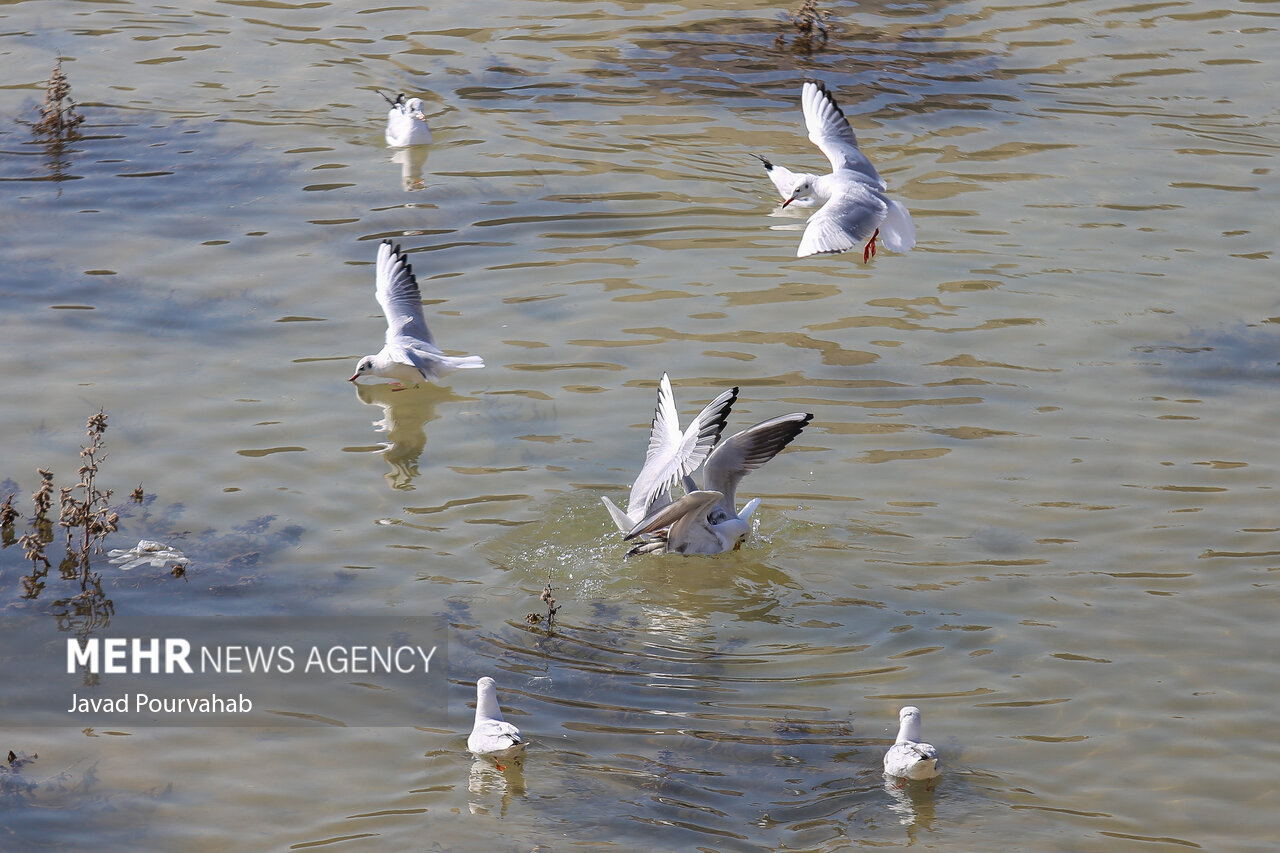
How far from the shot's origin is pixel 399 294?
10586 millimetres

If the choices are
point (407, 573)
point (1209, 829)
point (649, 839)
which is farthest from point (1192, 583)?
point (407, 573)

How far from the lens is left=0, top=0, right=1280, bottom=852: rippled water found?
6.56 m

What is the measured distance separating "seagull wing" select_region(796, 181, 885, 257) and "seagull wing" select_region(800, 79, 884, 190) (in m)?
0.64

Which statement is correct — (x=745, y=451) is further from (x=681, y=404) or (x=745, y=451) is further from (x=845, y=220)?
(x=845, y=220)

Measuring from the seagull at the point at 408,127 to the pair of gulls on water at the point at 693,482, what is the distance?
6.23 meters

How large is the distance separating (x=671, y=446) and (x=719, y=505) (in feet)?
1.74

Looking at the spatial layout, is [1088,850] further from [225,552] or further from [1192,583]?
[225,552]

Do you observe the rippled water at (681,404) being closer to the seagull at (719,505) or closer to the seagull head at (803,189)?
the seagull at (719,505)

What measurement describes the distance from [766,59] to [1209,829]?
11.5 meters

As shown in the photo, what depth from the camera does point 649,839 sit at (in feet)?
20.0

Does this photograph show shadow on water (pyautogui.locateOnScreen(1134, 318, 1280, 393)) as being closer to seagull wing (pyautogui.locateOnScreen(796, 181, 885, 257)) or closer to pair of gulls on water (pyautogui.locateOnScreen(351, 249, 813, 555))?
seagull wing (pyautogui.locateOnScreen(796, 181, 885, 257))

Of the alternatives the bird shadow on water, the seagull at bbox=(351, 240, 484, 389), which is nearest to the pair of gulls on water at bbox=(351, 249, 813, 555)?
the bird shadow on water

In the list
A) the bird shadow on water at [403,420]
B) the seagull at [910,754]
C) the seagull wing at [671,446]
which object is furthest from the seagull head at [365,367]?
the seagull at [910,754]

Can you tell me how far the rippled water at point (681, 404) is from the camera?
6559 mm
